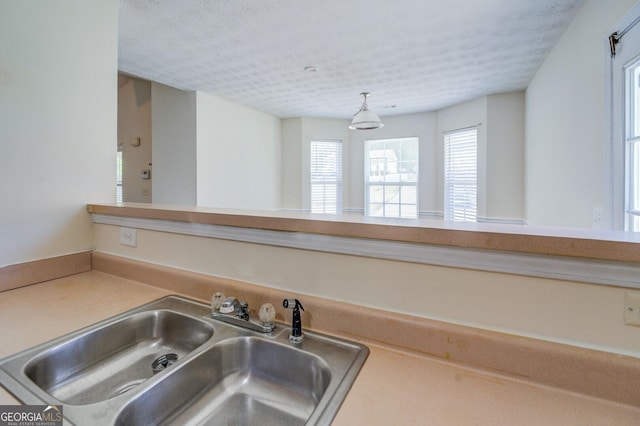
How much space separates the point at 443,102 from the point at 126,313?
4747 mm

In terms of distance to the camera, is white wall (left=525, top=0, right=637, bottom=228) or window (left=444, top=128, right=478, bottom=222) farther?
window (left=444, top=128, right=478, bottom=222)

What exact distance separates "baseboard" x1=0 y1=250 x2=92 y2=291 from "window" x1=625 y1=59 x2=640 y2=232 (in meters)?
2.76

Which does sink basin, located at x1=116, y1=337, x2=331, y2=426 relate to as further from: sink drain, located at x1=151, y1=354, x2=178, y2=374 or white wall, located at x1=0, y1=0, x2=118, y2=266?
white wall, located at x1=0, y1=0, x2=118, y2=266

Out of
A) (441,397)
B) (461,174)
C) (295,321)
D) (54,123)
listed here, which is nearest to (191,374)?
(295,321)

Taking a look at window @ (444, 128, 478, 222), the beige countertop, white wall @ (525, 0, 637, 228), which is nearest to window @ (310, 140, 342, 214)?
window @ (444, 128, 478, 222)

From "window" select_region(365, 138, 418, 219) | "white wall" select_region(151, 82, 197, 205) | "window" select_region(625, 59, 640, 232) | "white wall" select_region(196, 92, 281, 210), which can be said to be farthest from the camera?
"window" select_region(365, 138, 418, 219)

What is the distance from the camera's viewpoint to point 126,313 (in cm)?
100

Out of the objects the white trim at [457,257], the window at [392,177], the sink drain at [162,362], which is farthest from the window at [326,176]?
the sink drain at [162,362]

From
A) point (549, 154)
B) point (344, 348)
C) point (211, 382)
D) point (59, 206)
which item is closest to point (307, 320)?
point (344, 348)

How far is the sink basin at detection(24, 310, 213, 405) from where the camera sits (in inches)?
31.4

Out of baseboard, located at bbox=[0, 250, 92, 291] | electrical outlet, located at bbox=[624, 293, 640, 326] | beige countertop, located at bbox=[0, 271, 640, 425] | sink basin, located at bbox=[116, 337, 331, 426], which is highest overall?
electrical outlet, located at bbox=[624, 293, 640, 326]

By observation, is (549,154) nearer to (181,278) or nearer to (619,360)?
(619,360)

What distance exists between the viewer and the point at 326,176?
5625 mm

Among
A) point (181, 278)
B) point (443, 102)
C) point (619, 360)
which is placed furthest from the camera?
point (443, 102)
